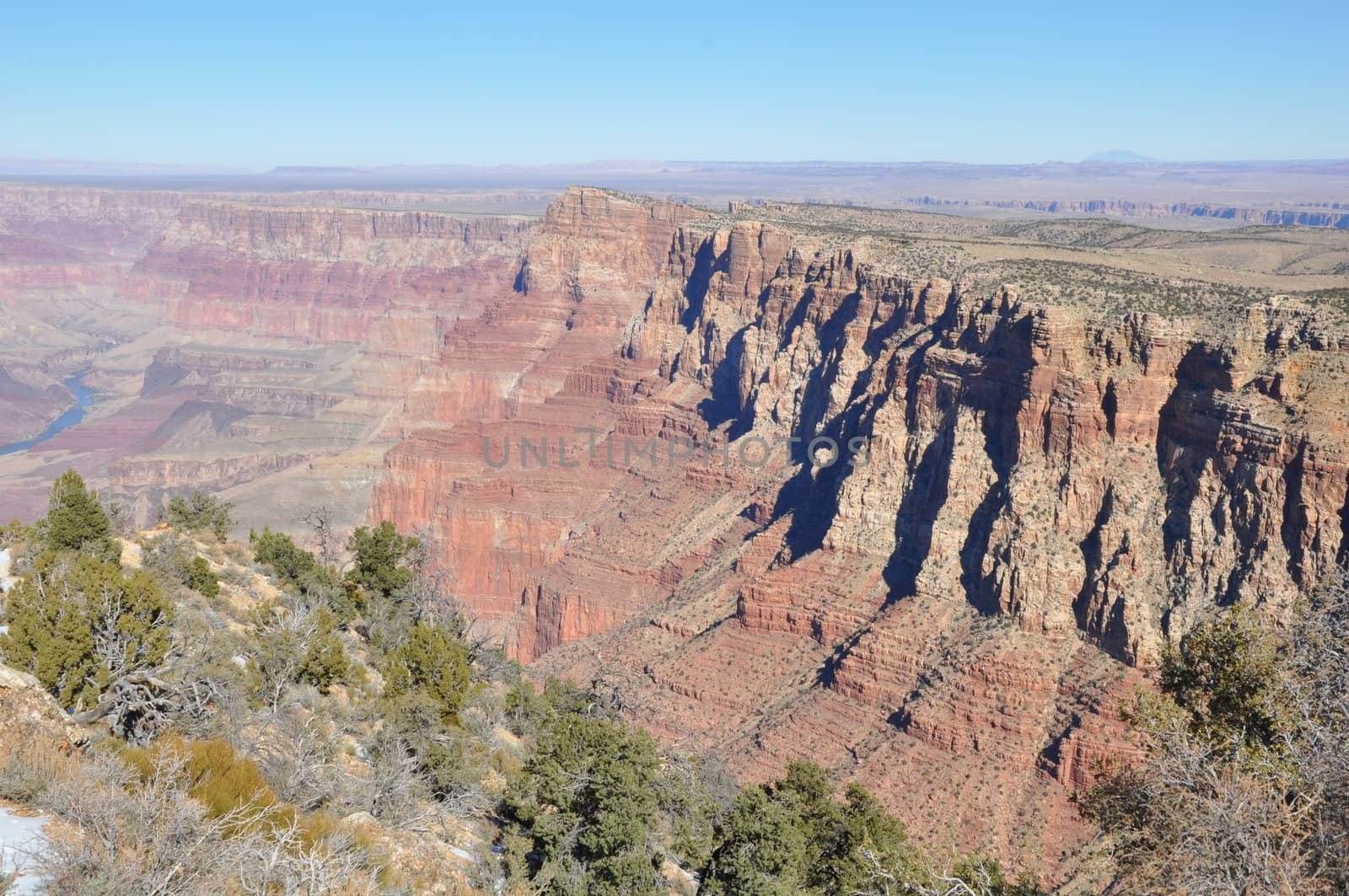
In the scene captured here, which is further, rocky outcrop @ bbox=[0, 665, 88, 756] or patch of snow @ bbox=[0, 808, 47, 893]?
rocky outcrop @ bbox=[0, 665, 88, 756]

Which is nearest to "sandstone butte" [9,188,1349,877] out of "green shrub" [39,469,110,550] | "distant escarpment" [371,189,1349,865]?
"distant escarpment" [371,189,1349,865]

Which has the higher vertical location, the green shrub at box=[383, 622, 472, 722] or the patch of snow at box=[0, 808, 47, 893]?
the patch of snow at box=[0, 808, 47, 893]

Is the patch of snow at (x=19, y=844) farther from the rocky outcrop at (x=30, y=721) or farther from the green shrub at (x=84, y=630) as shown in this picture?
the green shrub at (x=84, y=630)

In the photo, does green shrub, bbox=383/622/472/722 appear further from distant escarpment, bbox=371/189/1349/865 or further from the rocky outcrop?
distant escarpment, bbox=371/189/1349/865

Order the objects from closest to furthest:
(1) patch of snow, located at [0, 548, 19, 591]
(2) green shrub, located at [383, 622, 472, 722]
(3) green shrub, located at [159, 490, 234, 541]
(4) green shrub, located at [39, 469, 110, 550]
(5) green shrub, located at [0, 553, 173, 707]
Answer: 1. (5) green shrub, located at [0, 553, 173, 707]
2. (2) green shrub, located at [383, 622, 472, 722]
3. (1) patch of snow, located at [0, 548, 19, 591]
4. (4) green shrub, located at [39, 469, 110, 550]
5. (3) green shrub, located at [159, 490, 234, 541]

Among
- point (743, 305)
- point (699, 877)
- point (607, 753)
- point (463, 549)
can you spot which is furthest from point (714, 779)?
point (743, 305)

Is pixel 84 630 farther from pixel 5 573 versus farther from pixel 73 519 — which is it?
pixel 73 519
